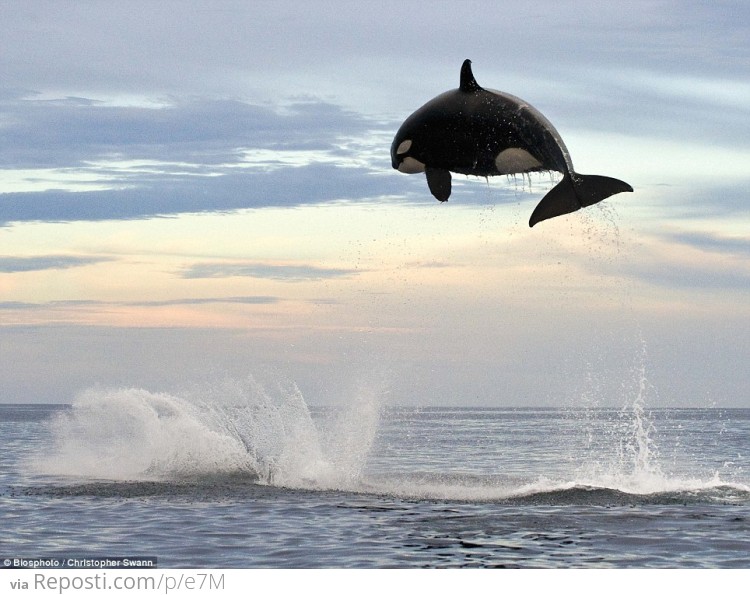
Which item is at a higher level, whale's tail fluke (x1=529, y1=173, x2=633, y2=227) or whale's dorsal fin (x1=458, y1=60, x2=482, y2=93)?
whale's dorsal fin (x1=458, y1=60, x2=482, y2=93)

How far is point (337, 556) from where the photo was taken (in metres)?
15.3

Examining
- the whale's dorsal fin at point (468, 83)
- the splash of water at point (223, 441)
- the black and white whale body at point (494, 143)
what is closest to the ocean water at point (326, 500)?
the splash of water at point (223, 441)

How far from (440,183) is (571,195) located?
6.78 feet

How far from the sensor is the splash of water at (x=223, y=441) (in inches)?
1033

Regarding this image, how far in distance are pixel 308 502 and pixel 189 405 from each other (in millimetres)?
10447

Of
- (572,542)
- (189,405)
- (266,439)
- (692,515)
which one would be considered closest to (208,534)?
(572,542)

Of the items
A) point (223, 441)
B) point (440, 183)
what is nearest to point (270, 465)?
point (223, 441)

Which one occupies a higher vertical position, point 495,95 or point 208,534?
point 495,95

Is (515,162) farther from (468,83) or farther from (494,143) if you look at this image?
(468,83)

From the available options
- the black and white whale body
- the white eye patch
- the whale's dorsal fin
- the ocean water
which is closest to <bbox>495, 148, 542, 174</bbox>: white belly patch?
the black and white whale body

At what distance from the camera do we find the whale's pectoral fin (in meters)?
15.3

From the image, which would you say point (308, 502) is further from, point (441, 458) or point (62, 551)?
point (441, 458)

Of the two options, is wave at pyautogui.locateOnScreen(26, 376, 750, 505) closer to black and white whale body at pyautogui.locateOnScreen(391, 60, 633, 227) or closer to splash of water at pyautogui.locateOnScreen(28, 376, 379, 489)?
splash of water at pyautogui.locateOnScreen(28, 376, 379, 489)

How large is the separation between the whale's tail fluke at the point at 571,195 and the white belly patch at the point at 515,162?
1.62 ft
